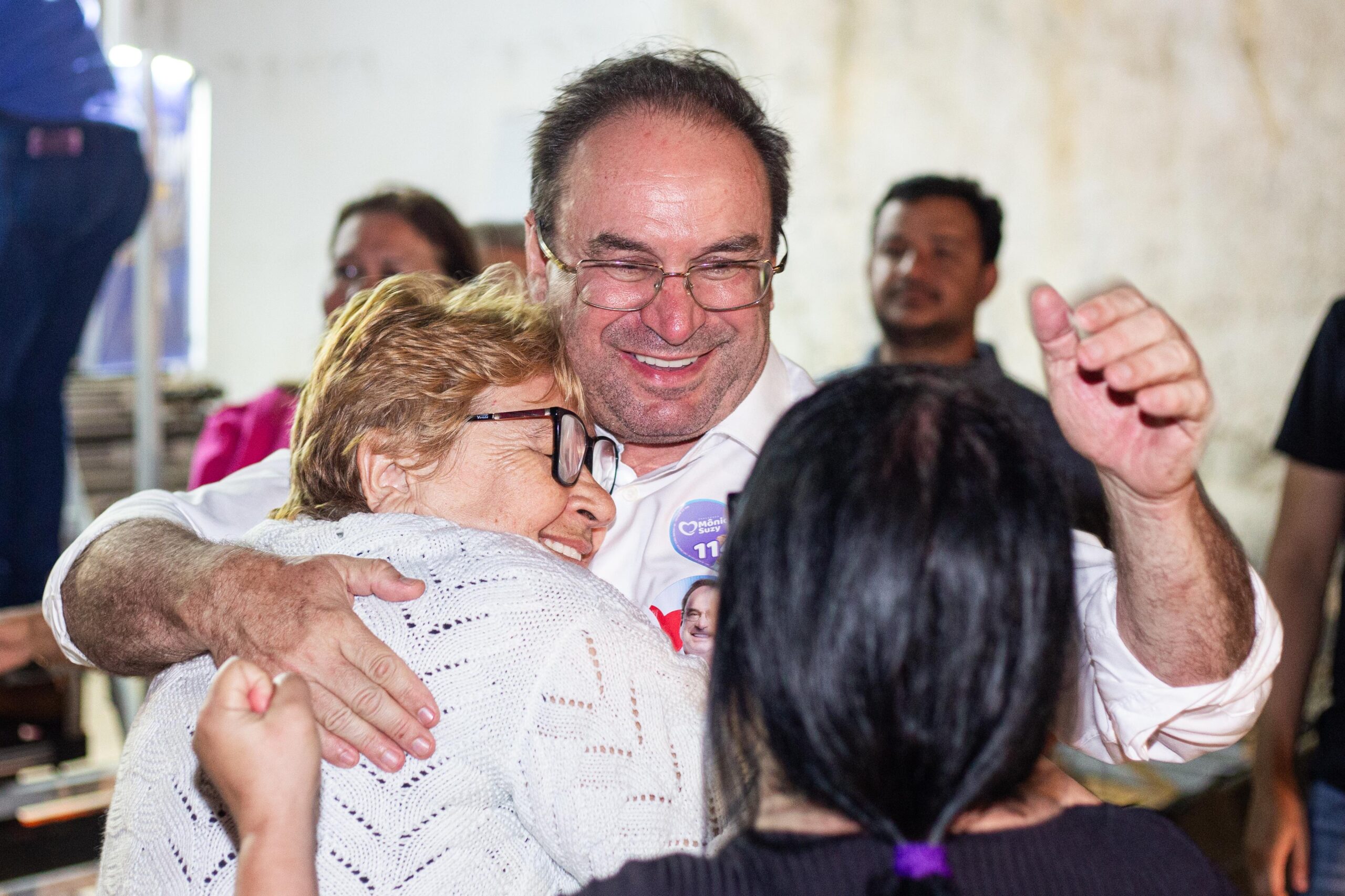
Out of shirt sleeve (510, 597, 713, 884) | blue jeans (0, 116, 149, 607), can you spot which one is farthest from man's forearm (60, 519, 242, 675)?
blue jeans (0, 116, 149, 607)

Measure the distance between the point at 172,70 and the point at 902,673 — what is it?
201 inches

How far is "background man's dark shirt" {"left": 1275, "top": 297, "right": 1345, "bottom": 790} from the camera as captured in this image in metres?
2.32

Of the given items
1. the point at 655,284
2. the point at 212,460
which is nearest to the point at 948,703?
the point at 655,284

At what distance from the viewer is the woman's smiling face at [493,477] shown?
1.47 metres

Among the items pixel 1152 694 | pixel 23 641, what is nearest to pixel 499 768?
pixel 1152 694

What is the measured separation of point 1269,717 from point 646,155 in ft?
5.58

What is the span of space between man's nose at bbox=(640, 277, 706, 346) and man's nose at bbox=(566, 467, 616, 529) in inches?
17.8

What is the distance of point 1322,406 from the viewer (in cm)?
237

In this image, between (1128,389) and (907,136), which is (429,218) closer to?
(1128,389)

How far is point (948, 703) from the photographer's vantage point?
2.90 feet

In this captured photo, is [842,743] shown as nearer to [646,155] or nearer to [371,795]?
[371,795]

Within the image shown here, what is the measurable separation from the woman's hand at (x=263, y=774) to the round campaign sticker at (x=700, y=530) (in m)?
0.98

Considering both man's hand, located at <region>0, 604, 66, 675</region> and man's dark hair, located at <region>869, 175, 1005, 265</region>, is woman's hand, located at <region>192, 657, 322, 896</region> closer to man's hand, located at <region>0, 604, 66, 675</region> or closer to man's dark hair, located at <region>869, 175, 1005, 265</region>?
man's hand, located at <region>0, 604, 66, 675</region>

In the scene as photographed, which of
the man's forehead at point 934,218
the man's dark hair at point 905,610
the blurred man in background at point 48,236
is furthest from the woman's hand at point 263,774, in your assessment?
the man's forehead at point 934,218
